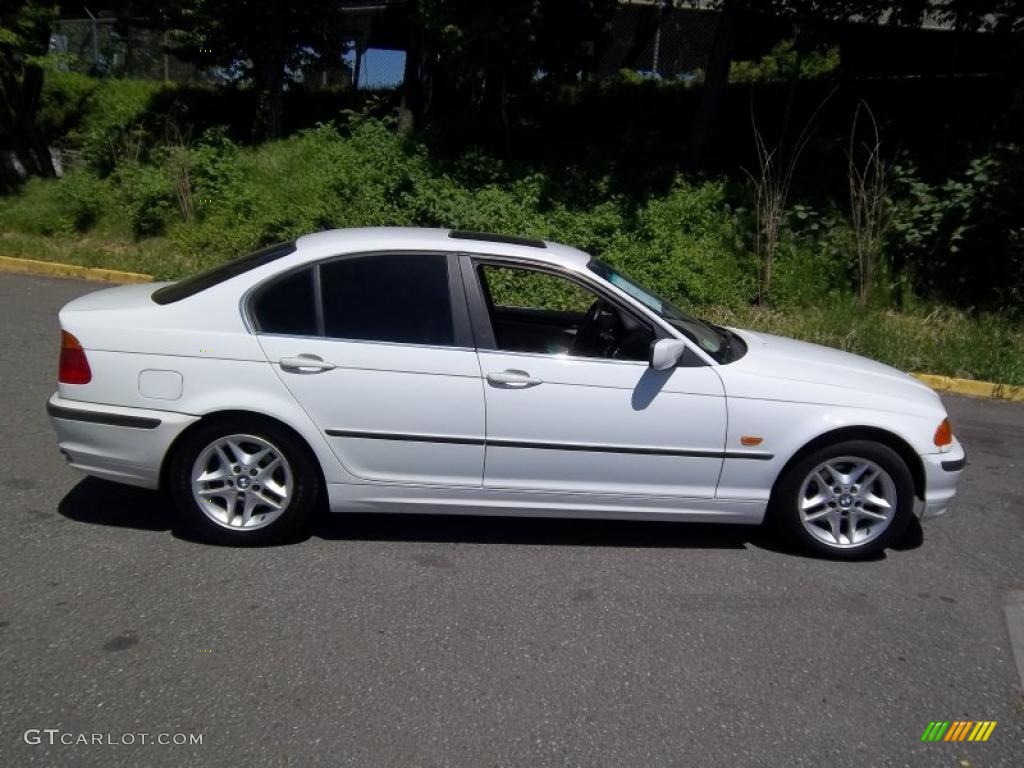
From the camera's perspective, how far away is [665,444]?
14.4 feet

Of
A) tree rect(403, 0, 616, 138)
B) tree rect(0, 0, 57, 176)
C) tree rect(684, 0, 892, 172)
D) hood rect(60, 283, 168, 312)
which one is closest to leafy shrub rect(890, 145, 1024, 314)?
tree rect(684, 0, 892, 172)

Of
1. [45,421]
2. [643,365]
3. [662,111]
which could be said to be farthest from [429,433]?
[662,111]

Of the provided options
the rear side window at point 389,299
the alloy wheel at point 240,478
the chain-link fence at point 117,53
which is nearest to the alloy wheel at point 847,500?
the rear side window at point 389,299

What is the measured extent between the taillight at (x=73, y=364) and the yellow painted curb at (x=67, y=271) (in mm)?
8060

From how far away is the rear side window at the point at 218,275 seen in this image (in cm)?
452

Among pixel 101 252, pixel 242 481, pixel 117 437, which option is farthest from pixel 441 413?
pixel 101 252

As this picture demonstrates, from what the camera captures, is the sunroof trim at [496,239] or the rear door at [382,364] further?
the sunroof trim at [496,239]

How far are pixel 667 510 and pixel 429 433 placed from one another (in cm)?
123

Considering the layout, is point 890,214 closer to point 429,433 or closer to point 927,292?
point 927,292

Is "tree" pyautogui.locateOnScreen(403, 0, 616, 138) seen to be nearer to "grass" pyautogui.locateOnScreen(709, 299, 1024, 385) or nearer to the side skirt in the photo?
"grass" pyautogui.locateOnScreen(709, 299, 1024, 385)

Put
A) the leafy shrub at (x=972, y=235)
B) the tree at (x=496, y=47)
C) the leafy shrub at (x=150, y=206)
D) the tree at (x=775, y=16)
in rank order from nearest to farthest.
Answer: the leafy shrub at (x=972, y=235)
the tree at (x=775, y=16)
the tree at (x=496, y=47)
the leafy shrub at (x=150, y=206)

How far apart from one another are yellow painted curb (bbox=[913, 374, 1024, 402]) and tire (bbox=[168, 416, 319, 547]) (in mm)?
6528

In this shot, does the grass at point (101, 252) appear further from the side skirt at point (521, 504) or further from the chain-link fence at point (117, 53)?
the side skirt at point (521, 504)

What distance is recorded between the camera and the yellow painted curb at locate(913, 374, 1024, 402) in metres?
8.52
